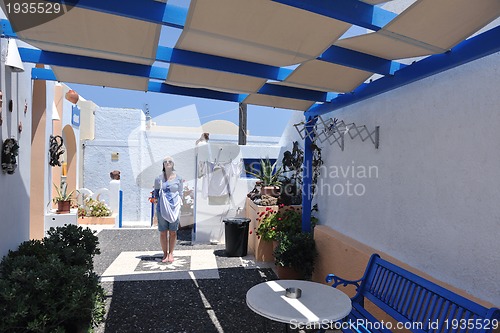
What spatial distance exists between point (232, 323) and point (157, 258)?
3.02 m

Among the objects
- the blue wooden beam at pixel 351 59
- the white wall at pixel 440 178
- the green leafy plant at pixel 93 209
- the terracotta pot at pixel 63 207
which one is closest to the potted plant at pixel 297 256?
the white wall at pixel 440 178

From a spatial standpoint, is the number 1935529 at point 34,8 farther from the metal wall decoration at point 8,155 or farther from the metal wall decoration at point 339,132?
the metal wall decoration at point 339,132

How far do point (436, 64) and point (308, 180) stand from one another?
2934 mm

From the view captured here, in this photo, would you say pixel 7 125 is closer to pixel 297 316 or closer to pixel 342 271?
pixel 297 316

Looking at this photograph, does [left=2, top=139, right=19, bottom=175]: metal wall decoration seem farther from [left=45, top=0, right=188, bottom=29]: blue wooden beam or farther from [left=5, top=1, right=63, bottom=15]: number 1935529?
[left=45, top=0, right=188, bottom=29]: blue wooden beam

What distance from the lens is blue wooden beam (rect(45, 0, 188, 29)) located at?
2.24 metres

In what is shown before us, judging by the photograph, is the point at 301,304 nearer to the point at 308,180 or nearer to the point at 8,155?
the point at 308,180

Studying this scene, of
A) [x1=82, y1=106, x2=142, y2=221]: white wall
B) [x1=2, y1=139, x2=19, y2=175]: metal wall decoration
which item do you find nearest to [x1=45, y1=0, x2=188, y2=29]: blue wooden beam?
[x1=2, y1=139, x2=19, y2=175]: metal wall decoration

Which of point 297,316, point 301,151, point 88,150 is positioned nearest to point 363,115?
point 301,151

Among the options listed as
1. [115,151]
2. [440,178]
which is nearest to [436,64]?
[440,178]

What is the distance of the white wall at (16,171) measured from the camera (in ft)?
10.7

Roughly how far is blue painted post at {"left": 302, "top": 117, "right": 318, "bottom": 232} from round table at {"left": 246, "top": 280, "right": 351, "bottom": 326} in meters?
2.14

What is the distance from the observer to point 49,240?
3842 millimetres

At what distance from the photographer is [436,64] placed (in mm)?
2820
